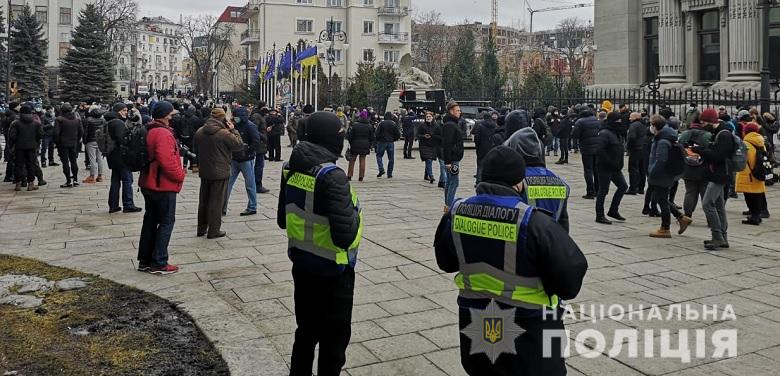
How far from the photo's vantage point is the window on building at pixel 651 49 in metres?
27.9

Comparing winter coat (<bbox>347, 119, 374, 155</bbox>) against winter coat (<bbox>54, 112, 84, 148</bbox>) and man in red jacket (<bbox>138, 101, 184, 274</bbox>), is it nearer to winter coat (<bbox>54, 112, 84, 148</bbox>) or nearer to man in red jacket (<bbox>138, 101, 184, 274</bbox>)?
winter coat (<bbox>54, 112, 84, 148</bbox>)

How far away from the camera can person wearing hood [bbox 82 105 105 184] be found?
14.6 metres

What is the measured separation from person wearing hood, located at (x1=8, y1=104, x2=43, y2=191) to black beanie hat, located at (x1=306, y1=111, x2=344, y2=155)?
12.2 metres

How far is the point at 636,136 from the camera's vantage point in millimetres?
13062

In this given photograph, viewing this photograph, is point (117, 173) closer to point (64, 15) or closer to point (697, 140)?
point (697, 140)

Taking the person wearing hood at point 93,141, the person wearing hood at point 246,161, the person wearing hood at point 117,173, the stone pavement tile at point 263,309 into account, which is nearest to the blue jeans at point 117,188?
the person wearing hood at point 117,173

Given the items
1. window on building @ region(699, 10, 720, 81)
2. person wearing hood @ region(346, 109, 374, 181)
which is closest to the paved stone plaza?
person wearing hood @ region(346, 109, 374, 181)

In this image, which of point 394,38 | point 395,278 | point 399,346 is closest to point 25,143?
point 395,278

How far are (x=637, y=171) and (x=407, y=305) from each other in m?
9.22

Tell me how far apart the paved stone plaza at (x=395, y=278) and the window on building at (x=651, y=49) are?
54.1ft

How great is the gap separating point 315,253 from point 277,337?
1619 millimetres

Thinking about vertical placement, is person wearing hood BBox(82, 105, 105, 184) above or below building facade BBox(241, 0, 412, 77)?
below

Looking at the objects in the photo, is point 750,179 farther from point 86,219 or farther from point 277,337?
point 86,219

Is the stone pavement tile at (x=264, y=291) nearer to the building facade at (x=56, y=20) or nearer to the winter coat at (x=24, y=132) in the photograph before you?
the winter coat at (x=24, y=132)
